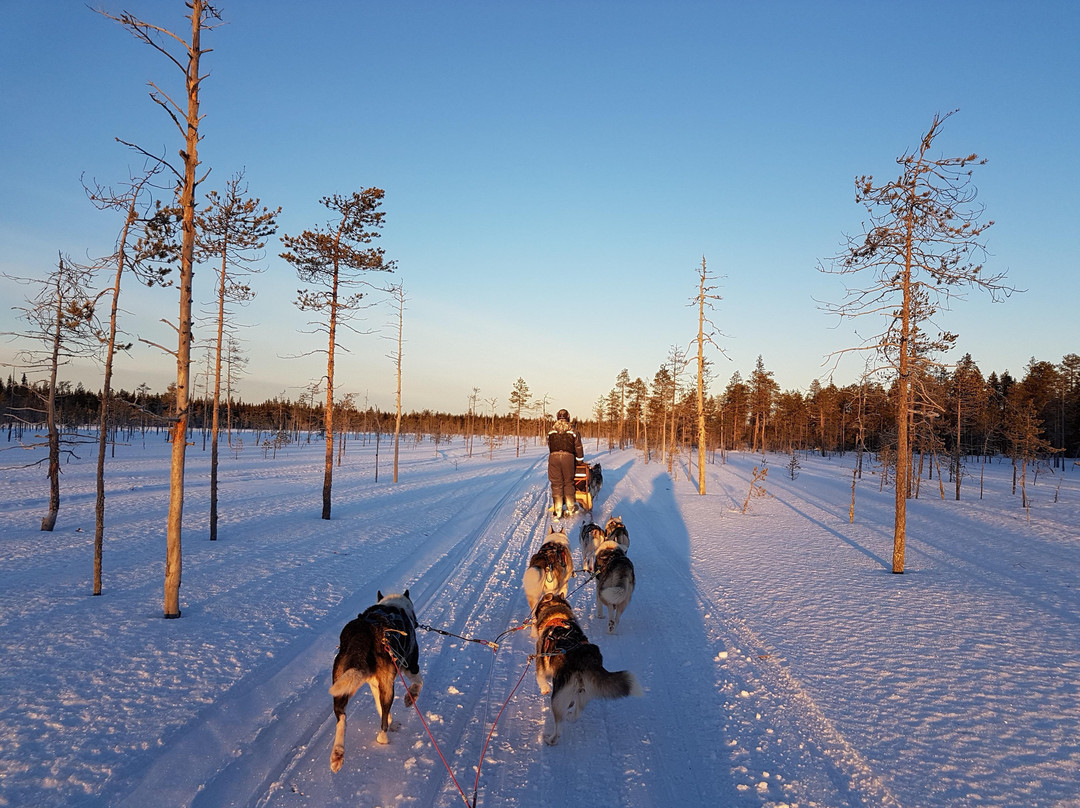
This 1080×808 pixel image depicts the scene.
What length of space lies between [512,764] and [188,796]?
224 centimetres

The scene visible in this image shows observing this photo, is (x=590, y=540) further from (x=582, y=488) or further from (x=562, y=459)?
(x=582, y=488)

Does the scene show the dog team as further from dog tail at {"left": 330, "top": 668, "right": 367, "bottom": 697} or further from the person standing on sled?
the person standing on sled

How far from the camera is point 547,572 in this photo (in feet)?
22.6

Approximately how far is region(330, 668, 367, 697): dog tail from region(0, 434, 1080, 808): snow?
0.61m

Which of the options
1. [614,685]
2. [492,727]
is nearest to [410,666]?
[492,727]

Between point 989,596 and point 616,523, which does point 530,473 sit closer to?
point 616,523

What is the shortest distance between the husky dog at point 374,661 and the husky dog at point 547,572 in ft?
7.77

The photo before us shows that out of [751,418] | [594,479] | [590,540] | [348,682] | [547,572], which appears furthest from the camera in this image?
[751,418]

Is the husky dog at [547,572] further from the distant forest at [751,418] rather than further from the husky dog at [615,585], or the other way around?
the distant forest at [751,418]

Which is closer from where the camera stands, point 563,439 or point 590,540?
point 590,540

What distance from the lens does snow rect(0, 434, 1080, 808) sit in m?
3.79

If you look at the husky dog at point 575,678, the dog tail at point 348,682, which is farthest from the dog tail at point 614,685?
the dog tail at point 348,682

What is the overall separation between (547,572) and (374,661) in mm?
3246

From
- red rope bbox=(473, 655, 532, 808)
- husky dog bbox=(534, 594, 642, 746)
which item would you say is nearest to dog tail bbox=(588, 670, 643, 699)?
husky dog bbox=(534, 594, 642, 746)
